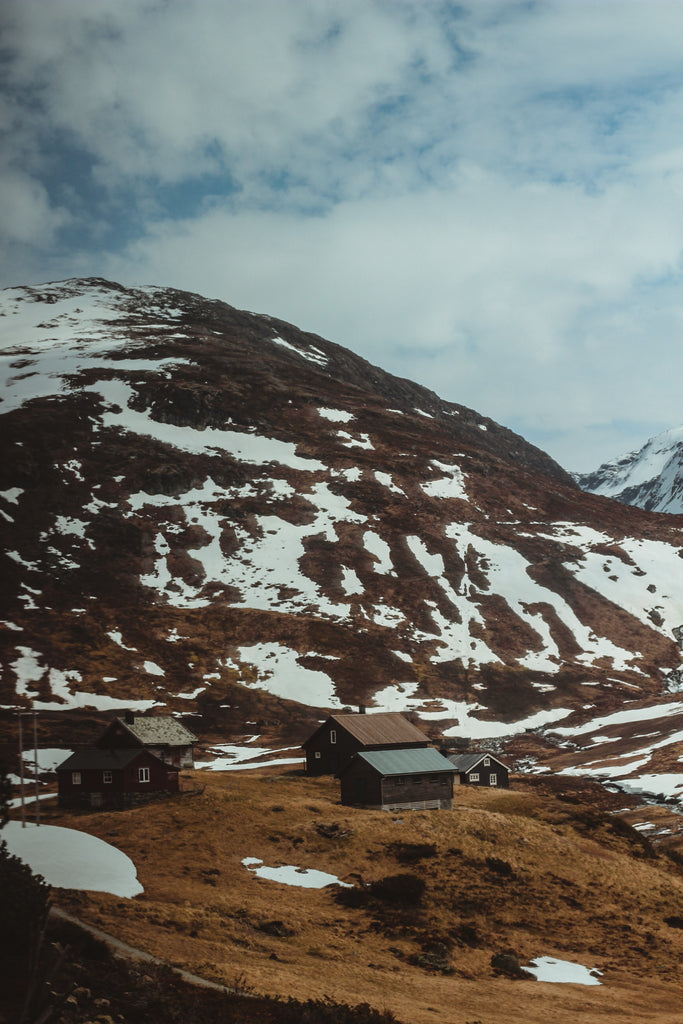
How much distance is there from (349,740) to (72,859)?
3760 cm

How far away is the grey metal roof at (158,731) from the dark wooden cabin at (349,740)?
1092cm

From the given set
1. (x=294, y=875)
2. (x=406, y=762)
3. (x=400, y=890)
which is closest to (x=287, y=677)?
(x=406, y=762)

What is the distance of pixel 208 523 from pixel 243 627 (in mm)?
35867

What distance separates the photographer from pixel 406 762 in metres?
66.5

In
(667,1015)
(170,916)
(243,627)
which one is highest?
(243,627)

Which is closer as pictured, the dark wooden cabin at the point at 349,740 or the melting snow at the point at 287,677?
the dark wooden cabin at the point at 349,740

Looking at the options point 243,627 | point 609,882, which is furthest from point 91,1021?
point 243,627

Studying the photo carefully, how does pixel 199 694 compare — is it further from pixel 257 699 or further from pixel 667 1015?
pixel 667 1015

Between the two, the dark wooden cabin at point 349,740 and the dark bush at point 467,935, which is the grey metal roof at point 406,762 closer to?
the dark wooden cabin at point 349,740

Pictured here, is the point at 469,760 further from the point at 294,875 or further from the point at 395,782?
the point at 294,875

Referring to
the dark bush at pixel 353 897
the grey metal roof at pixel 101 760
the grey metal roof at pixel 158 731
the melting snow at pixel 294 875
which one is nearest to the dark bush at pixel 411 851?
the melting snow at pixel 294 875

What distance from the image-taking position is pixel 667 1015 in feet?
101

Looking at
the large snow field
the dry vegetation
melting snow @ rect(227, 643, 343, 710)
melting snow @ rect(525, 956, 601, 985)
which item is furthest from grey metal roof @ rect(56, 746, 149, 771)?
melting snow @ rect(227, 643, 343, 710)

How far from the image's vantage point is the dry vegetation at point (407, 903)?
3069cm
